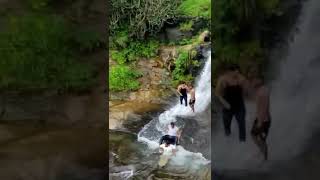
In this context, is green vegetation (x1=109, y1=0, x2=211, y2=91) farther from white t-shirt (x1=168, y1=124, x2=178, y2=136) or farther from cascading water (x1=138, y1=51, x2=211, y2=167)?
white t-shirt (x1=168, y1=124, x2=178, y2=136)

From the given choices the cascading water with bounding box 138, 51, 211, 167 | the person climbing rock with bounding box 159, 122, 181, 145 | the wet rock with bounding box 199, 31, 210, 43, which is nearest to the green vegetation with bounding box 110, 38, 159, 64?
the wet rock with bounding box 199, 31, 210, 43

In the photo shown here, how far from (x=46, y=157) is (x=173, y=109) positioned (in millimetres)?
2128

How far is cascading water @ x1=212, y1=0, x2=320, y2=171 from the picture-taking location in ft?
9.39

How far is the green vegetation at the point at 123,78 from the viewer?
503 cm

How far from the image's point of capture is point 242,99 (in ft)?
9.74

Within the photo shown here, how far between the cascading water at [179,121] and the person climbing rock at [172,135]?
0.04 meters

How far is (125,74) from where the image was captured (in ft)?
16.7

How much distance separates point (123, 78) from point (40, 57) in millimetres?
2247

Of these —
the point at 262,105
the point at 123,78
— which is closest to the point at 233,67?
the point at 262,105

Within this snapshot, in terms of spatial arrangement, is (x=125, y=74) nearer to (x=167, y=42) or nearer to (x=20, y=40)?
(x=167, y=42)

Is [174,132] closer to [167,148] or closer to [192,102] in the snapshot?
[167,148]

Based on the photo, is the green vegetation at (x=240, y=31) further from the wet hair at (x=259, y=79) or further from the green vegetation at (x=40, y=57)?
the green vegetation at (x=40, y=57)

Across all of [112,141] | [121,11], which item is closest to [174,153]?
[112,141]

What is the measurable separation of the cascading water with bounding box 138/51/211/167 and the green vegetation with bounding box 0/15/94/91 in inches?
74.1
